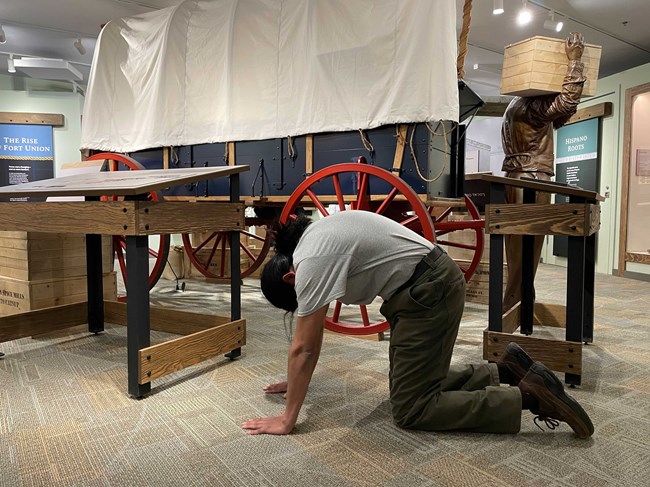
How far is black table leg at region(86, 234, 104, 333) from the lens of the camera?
3.35 meters

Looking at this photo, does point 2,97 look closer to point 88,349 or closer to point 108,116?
point 108,116

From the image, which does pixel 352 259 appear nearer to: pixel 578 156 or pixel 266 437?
pixel 266 437

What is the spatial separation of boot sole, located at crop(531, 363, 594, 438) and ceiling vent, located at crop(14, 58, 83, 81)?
725 cm

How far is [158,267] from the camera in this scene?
3830mm

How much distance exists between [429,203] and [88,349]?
7.25ft

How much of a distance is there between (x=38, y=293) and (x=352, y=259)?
259 centimetres

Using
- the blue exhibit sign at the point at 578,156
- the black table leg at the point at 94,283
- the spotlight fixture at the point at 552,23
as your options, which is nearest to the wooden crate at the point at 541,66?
the spotlight fixture at the point at 552,23

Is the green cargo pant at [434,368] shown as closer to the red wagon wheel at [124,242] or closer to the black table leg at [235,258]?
the black table leg at [235,258]

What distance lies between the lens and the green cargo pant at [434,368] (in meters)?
1.84

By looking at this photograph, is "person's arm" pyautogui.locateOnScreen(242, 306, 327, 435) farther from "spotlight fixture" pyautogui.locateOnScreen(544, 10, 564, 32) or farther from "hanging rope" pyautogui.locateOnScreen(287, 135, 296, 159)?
"spotlight fixture" pyautogui.locateOnScreen(544, 10, 564, 32)

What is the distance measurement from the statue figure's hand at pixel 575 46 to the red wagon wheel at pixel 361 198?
4.28 feet

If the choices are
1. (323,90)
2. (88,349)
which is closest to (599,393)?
(323,90)

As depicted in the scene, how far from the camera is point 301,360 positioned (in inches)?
67.6

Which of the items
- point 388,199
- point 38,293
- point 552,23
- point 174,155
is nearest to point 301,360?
point 388,199
